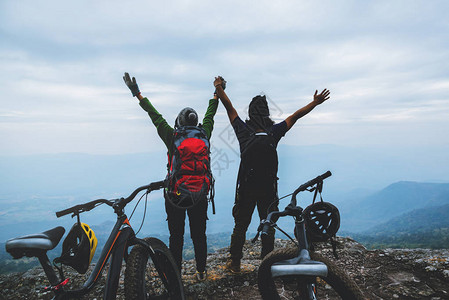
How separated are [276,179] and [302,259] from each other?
2.38 meters

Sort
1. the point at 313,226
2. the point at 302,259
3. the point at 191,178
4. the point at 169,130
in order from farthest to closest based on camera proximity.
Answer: the point at 169,130 < the point at 191,178 < the point at 313,226 < the point at 302,259

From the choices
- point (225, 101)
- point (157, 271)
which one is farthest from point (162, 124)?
point (157, 271)

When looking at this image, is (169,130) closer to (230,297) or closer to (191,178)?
(191,178)

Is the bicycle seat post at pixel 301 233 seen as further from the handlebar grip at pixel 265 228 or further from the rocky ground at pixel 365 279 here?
the rocky ground at pixel 365 279

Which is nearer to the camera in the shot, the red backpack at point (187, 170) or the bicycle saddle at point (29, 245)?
the bicycle saddle at point (29, 245)

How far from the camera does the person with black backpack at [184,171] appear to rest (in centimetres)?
447

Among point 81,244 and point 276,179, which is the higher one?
point 276,179

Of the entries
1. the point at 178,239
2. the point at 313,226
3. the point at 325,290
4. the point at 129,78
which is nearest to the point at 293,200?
the point at 313,226

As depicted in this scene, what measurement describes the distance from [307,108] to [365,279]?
12.9 ft

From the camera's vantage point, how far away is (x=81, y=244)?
9.61 feet

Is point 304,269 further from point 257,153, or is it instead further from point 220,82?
point 220,82

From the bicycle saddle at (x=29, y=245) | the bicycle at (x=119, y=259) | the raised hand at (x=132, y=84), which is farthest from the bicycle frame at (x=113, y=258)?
the raised hand at (x=132, y=84)

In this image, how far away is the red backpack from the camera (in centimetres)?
445

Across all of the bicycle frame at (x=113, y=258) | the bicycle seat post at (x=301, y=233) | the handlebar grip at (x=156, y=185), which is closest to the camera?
Result: the bicycle frame at (x=113, y=258)
